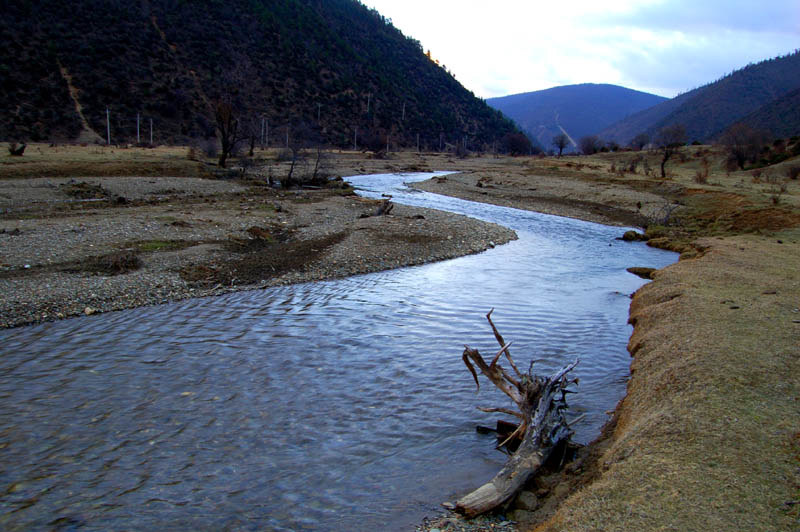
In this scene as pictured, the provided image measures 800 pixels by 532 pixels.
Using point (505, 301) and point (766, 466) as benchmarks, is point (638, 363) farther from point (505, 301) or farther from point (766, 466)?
point (505, 301)

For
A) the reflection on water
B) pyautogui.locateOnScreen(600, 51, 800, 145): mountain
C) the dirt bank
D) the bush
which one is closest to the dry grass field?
the dirt bank

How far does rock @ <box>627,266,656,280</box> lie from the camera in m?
14.5

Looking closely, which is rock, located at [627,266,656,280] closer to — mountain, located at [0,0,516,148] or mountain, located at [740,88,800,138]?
mountain, located at [0,0,516,148]

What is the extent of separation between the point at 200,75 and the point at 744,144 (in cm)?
6114

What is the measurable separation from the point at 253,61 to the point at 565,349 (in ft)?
253

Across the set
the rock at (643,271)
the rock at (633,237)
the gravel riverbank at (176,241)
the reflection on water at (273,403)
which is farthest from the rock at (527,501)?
the rock at (633,237)

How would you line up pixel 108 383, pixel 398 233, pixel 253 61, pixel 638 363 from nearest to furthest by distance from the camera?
pixel 108 383 → pixel 638 363 → pixel 398 233 → pixel 253 61

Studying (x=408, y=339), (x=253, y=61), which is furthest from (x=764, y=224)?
(x=253, y=61)

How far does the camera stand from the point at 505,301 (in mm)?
12055

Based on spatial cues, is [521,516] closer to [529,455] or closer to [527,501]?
[527,501]

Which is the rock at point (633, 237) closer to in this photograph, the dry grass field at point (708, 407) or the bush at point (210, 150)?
the dry grass field at point (708, 407)

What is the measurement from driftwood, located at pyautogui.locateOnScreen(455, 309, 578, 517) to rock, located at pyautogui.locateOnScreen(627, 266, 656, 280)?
31.3 ft

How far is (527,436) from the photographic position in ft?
17.4

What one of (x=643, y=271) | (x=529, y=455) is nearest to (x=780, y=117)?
(x=643, y=271)
